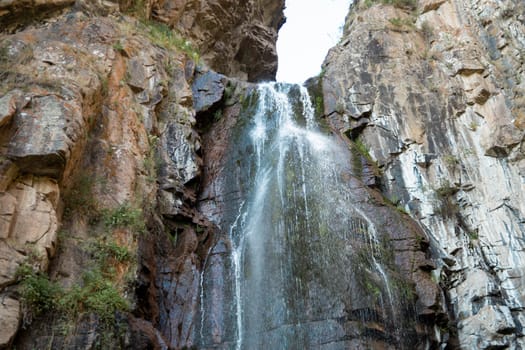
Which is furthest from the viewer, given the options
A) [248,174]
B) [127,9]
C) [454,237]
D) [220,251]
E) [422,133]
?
[127,9]

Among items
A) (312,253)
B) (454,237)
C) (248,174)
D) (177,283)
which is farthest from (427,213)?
(177,283)

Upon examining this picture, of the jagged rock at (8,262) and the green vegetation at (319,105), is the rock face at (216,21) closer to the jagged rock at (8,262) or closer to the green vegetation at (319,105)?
the green vegetation at (319,105)

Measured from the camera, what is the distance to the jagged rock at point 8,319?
→ 6.71m

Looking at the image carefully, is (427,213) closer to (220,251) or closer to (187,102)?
(220,251)

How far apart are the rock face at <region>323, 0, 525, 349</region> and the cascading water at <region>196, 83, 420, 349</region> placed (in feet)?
5.64

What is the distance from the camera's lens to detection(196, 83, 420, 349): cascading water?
929cm

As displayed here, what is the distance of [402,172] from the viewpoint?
13125mm

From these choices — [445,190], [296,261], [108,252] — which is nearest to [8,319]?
[108,252]

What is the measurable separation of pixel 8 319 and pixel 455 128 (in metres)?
11.9

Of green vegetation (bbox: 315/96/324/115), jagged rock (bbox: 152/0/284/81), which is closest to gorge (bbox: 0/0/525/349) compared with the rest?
green vegetation (bbox: 315/96/324/115)

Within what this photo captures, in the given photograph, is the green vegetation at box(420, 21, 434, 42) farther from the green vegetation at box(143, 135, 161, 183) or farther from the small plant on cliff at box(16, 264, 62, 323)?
the small plant on cliff at box(16, 264, 62, 323)

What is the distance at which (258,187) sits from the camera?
12297mm

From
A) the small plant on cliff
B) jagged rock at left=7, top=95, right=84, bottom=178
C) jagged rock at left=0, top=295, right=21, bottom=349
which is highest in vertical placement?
jagged rock at left=7, top=95, right=84, bottom=178

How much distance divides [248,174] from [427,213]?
4.71 meters
